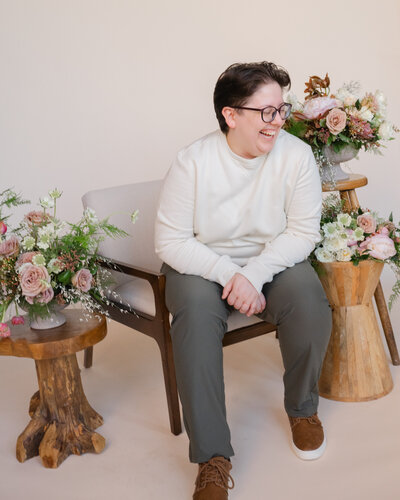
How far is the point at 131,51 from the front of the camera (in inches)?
170

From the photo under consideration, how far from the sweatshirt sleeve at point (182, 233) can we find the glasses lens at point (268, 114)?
35 centimetres

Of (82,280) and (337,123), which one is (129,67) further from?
(82,280)

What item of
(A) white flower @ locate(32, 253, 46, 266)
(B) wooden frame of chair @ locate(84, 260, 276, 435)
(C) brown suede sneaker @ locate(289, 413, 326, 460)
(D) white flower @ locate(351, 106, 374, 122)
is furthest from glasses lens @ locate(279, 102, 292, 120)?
(C) brown suede sneaker @ locate(289, 413, 326, 460)

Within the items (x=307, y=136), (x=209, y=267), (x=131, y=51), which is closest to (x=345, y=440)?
(x=209, y=267)

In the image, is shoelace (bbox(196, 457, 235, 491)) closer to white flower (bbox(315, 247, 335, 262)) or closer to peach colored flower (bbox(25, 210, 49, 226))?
white flower (bbox(315, 247, 335, 262))

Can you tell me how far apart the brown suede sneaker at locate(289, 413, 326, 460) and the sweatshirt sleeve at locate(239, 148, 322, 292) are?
567 millimetres

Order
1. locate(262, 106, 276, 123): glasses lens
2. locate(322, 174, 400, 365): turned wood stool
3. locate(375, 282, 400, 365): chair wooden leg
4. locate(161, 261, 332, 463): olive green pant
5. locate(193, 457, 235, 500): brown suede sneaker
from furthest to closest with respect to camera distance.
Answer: locate(375, 282, 400, 365): chair wooden leg → locate(322, 174, 400, 365): turned wood stool → locate(262, 106, 276, 123): glasses lens → locate(161, 261, 332, 463): olive green pant → locate(193, 457, 235, 500): brown suede sneaker

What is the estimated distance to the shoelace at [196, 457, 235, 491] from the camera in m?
2.15

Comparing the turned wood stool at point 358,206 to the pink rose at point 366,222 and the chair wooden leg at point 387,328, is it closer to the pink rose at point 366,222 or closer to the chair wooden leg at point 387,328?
the chair wooden leg at point 387,328

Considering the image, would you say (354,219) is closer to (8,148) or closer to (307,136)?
(307,136)

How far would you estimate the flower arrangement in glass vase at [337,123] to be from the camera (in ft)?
9.36

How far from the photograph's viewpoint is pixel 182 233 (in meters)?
2.62

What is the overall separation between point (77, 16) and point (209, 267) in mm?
2474

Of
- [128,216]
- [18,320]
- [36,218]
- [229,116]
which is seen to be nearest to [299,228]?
[229,116]
